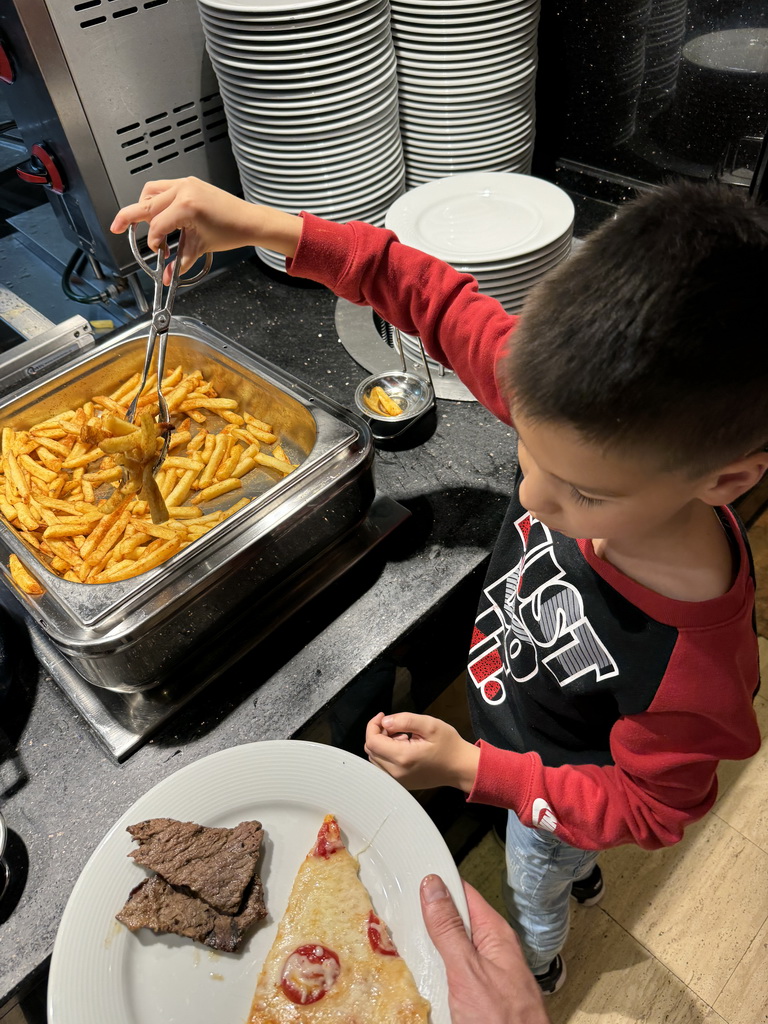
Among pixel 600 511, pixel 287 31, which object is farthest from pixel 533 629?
pixel 287 31

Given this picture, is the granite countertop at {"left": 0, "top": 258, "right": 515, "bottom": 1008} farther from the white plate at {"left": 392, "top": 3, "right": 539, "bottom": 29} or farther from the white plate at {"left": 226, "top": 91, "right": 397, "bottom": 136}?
the white plate at {"left": 392, "top": 3, "right": 539, "bottom": 29}

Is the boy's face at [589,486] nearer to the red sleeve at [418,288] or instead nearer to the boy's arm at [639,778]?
the boy's arm at [639,778]

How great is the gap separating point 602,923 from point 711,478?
4.94 feet

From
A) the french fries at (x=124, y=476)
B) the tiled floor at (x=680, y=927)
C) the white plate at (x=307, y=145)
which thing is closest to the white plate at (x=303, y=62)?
the white plate at (x=307, y=145)

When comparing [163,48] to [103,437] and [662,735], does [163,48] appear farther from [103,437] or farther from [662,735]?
[662,735]

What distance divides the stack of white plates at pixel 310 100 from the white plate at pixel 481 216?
173 millimetres

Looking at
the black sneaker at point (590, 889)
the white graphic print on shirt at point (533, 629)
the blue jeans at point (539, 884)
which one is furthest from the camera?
the black sneaker at point (590, 889)

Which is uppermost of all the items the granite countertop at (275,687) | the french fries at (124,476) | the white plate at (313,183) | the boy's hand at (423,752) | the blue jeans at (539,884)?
the white plate at (313,183)

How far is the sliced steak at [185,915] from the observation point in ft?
2.85

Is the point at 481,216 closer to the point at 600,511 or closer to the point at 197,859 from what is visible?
the point at 600,511

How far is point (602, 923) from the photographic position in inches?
69.1

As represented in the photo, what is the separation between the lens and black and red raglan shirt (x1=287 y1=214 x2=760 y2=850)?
832mm

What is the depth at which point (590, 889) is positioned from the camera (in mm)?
1748

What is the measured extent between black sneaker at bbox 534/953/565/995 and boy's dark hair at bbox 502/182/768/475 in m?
1.44
